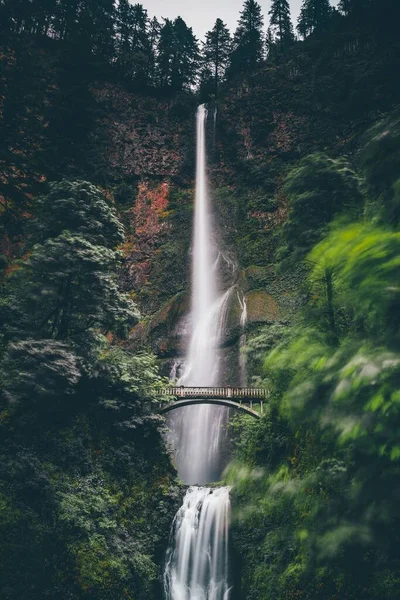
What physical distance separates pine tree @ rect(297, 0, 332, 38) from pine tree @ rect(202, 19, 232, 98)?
10686mm

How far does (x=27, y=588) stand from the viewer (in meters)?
9.88

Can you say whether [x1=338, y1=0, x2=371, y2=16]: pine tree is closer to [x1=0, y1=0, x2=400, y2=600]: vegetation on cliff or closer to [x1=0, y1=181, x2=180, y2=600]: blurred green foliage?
[x1=0, y1=0, x2=400, y2=600]: vegetation on cliff

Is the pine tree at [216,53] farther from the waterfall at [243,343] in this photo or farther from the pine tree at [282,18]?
the waterfall at [243,343]

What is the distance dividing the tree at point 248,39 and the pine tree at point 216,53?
1034 mm

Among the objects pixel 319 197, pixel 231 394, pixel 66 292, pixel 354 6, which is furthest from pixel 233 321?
pixel 354 6

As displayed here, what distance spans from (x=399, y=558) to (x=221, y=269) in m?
26.4

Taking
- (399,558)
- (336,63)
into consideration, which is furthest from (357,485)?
(336,63)

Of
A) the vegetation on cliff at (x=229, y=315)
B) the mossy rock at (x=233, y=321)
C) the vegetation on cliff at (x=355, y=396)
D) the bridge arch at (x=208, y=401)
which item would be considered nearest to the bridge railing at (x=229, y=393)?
the bridge arch at (x=208, y=401)

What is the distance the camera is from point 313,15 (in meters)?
49.0

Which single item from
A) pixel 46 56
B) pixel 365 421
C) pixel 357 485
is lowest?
Answer: pixel 357 485

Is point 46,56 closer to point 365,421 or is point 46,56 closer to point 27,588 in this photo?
point 27,588

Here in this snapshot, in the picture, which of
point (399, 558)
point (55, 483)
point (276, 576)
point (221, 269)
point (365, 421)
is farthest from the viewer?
point (221, 269)

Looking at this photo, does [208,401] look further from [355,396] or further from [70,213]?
[355,396]

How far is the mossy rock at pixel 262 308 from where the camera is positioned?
2533cm
